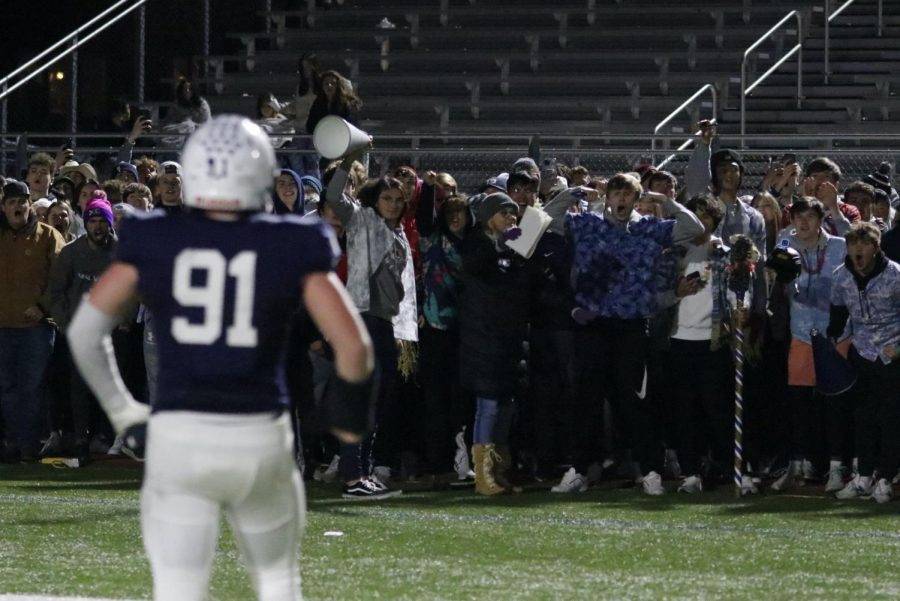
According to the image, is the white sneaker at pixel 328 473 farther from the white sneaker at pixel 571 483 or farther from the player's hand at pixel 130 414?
the player's hand at pixel 130 414

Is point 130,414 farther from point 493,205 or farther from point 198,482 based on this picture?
point 493,205

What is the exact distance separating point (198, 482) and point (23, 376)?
25.0ft

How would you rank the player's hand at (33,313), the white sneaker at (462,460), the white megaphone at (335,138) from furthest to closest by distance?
the player's hand at (33,313)
the white sneaker at (462,460)
the white megaphone at (335,138)

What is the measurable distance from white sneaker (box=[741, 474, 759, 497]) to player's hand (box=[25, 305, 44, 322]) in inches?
182

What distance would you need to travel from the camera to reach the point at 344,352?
14.5ft

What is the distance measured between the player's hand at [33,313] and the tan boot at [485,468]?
329 cm

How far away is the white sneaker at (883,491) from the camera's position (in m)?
9.57

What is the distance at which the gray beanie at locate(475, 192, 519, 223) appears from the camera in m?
9.79

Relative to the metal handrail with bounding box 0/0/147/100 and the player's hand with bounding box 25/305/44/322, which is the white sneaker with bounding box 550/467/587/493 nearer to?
the player's hand with bounding box 25/305/44/322

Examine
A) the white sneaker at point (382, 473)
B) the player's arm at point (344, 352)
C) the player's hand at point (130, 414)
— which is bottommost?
the white sneaker at point (382, 473)

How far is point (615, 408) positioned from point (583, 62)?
943 cm

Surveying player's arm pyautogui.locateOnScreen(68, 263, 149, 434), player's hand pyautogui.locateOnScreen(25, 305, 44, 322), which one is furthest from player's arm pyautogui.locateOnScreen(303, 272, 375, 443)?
player's hand pyautogui.locateOnScreen(25, 305, 44, 322)

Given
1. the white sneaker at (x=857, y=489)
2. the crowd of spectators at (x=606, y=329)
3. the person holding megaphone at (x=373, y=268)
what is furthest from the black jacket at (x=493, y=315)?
the white sneaker at (x=857, y=489)

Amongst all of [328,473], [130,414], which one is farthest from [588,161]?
[130,414]
